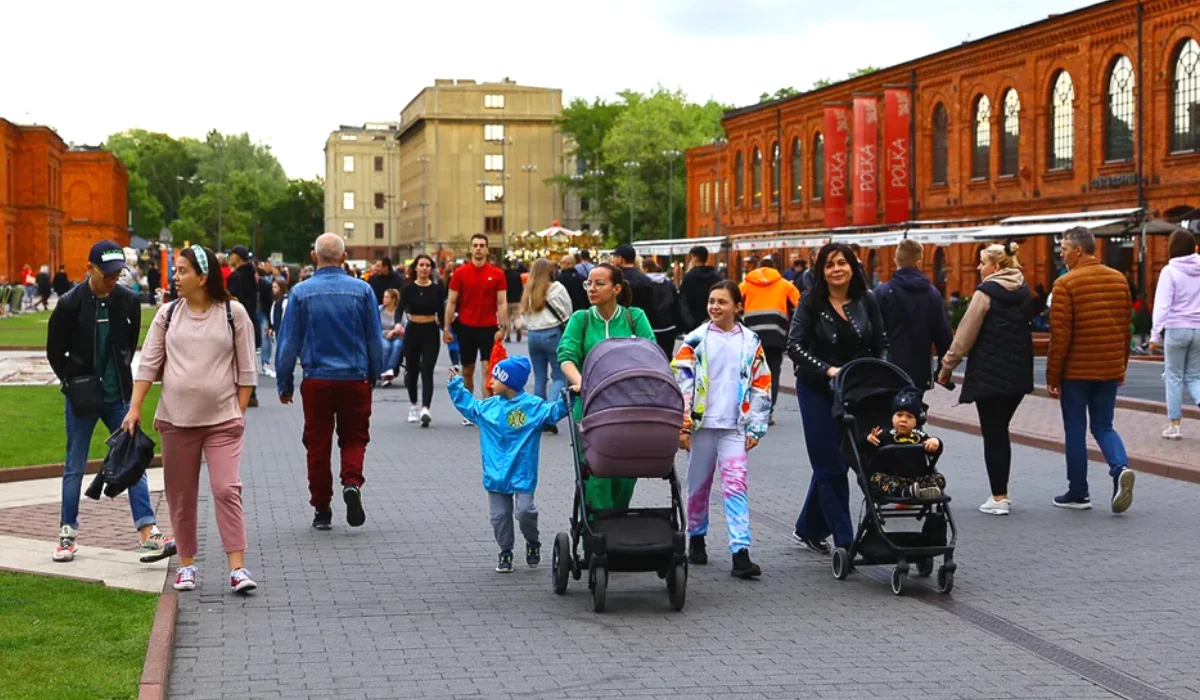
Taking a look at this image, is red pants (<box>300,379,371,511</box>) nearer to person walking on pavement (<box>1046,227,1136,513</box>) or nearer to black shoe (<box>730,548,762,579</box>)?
black shoe (<box>730,548,762,579</box>)

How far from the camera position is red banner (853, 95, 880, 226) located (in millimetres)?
58062

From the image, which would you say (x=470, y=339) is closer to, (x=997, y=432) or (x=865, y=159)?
(x=997, y=432)

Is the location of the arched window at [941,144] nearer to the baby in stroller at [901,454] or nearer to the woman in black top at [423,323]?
the woman in black top at [423,323]

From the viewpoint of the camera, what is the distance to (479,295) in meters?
19.2

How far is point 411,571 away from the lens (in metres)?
10.0

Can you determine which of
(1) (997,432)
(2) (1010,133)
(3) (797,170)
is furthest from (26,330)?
(1) (997,432)

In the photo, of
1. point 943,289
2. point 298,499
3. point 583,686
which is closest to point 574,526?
point 583,686

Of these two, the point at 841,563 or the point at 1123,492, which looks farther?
the point at 1123,492

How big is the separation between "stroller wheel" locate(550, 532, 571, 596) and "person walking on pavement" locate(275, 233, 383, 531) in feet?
8.48

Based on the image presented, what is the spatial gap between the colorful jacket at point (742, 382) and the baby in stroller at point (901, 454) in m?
0.68

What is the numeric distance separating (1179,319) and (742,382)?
27.5 ft

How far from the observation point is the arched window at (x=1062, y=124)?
47.7 metres

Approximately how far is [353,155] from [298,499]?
558 ft

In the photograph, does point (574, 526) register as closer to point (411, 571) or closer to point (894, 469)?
point (411, 571)
